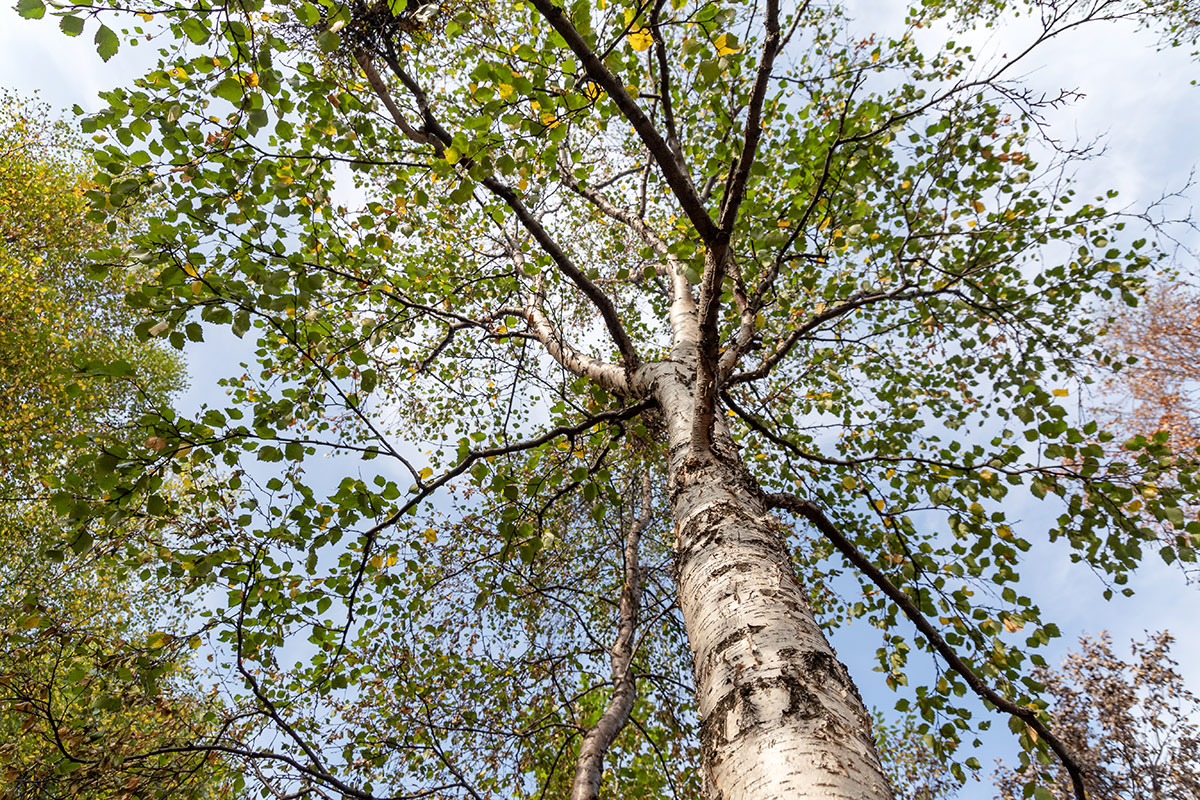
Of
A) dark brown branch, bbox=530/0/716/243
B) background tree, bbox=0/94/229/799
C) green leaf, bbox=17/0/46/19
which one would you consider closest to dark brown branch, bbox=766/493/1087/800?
dark brown branch, bbox=530/0/716/243

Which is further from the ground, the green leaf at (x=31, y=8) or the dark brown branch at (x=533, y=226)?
the dark brown branch at (x=533, y=226)

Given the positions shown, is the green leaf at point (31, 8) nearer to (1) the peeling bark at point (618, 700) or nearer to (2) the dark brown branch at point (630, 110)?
(2) the dark brown branch at point (630, 110)

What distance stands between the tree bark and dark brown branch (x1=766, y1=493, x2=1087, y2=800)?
576 mm

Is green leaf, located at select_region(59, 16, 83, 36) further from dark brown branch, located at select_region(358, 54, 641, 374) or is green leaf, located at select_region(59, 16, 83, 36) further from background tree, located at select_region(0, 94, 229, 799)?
background tree, located at select_region(0, 94, 229, 799)

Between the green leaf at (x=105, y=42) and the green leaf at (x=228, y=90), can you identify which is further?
the green leaf at (x=228, y=90)

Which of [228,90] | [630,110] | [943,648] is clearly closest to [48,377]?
[228,90]

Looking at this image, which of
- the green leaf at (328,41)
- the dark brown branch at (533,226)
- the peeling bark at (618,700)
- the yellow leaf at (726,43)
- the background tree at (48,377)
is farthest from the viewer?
the background tree at (48,377)

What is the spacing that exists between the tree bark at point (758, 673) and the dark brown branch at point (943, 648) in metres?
0.58

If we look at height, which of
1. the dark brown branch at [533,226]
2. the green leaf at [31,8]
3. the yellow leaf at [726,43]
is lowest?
the yellow leaf at [726,43]

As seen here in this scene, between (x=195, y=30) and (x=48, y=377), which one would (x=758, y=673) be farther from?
(x=48, y=377)

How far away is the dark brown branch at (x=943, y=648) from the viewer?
9.56ft

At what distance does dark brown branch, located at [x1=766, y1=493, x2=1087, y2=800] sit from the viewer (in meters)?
2.91

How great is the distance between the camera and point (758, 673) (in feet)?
5.97

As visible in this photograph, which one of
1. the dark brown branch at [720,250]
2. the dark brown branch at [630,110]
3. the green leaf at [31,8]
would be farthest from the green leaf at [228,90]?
the dark brown branch at [720,250]
